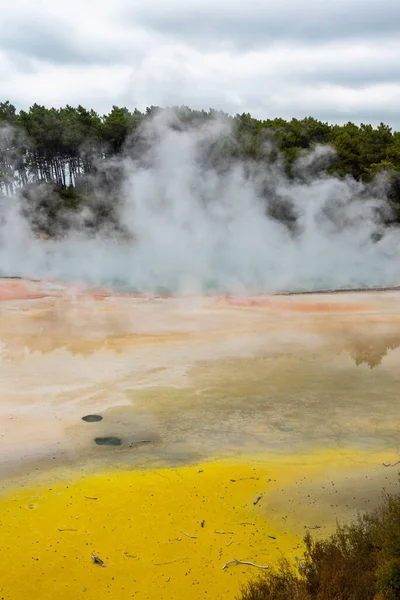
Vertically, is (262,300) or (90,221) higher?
(90,221)

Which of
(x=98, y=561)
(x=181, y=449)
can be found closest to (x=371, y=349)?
(x=181, y=449)

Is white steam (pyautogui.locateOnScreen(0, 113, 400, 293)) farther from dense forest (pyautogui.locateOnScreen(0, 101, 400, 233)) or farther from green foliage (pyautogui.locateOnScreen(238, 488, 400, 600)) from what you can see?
green foliage (pyautogui.locateOnScreen(238, 488, 400, 600))

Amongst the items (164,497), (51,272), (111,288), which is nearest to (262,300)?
(111,288)

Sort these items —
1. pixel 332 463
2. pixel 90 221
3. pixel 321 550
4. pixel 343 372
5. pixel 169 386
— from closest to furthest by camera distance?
1. pixel 321 550
2. pixel 332 463
3. pixel 169 386
4. pixel 343 372
5. pixel 90 221

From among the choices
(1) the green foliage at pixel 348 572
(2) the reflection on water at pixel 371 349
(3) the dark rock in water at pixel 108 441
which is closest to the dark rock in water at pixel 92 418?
(3) the dark rock in water at pixel 108 441

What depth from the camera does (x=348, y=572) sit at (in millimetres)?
3920

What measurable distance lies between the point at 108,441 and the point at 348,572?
383 cm

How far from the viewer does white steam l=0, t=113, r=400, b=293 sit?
73.5 ft

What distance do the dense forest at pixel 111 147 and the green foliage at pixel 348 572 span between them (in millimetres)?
22131

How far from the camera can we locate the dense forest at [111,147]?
2709 centimetres

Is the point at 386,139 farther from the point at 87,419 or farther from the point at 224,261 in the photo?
the point at 87,419

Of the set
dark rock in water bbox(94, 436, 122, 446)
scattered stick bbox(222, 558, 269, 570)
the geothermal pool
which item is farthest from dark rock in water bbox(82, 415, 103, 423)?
scattered stick bbox(222, 558, 269, 570)

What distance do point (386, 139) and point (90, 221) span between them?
14.3m

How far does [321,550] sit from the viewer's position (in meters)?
4.35
